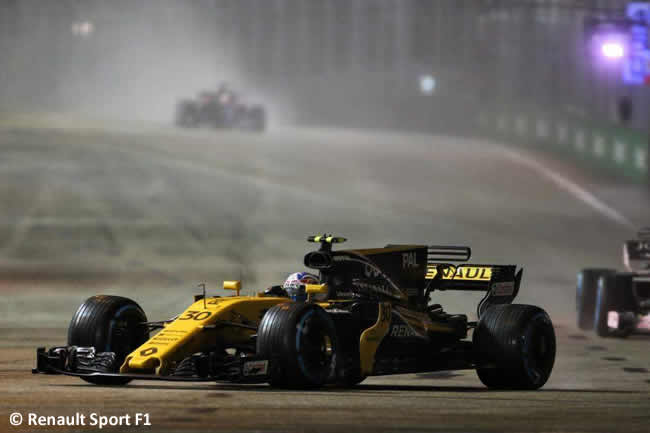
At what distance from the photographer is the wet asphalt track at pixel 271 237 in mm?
10977

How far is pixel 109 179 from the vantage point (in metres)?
38.9

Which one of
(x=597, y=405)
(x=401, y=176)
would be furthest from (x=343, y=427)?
(x=401, y=176)

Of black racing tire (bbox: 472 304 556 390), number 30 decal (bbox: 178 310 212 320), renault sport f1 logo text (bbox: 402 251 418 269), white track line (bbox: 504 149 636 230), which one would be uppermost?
white track line (bbox: 504 149 636 230)

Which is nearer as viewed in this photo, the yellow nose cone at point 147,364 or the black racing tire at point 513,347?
the yellow nose cone at point 147,364

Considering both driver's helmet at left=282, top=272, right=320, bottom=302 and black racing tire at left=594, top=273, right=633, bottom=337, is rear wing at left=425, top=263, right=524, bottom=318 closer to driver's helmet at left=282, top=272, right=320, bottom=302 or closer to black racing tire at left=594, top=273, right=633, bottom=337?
driver's helmet at left=282, top=272, right=320, bottom=302

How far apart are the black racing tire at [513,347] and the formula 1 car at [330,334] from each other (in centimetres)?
1

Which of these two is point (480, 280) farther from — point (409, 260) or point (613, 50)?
point (613, 50)

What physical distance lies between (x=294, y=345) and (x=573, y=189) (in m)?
30.6

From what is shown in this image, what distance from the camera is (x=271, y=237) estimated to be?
31.0m

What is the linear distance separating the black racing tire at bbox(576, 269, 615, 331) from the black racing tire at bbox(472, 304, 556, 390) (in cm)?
714

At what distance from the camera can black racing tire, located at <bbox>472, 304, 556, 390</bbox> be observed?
44.2ft

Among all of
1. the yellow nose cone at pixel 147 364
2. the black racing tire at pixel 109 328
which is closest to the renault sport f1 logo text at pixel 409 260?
the black racing tire at pixel 109 328

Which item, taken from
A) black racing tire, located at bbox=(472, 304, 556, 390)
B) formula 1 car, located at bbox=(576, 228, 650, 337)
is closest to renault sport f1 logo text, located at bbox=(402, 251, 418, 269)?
black racing tire, located at bbox=(472, 304, 556, 390)

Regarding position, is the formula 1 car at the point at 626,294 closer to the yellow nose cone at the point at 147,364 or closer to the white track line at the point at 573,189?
the yellow nose cone at the point at 147,364
